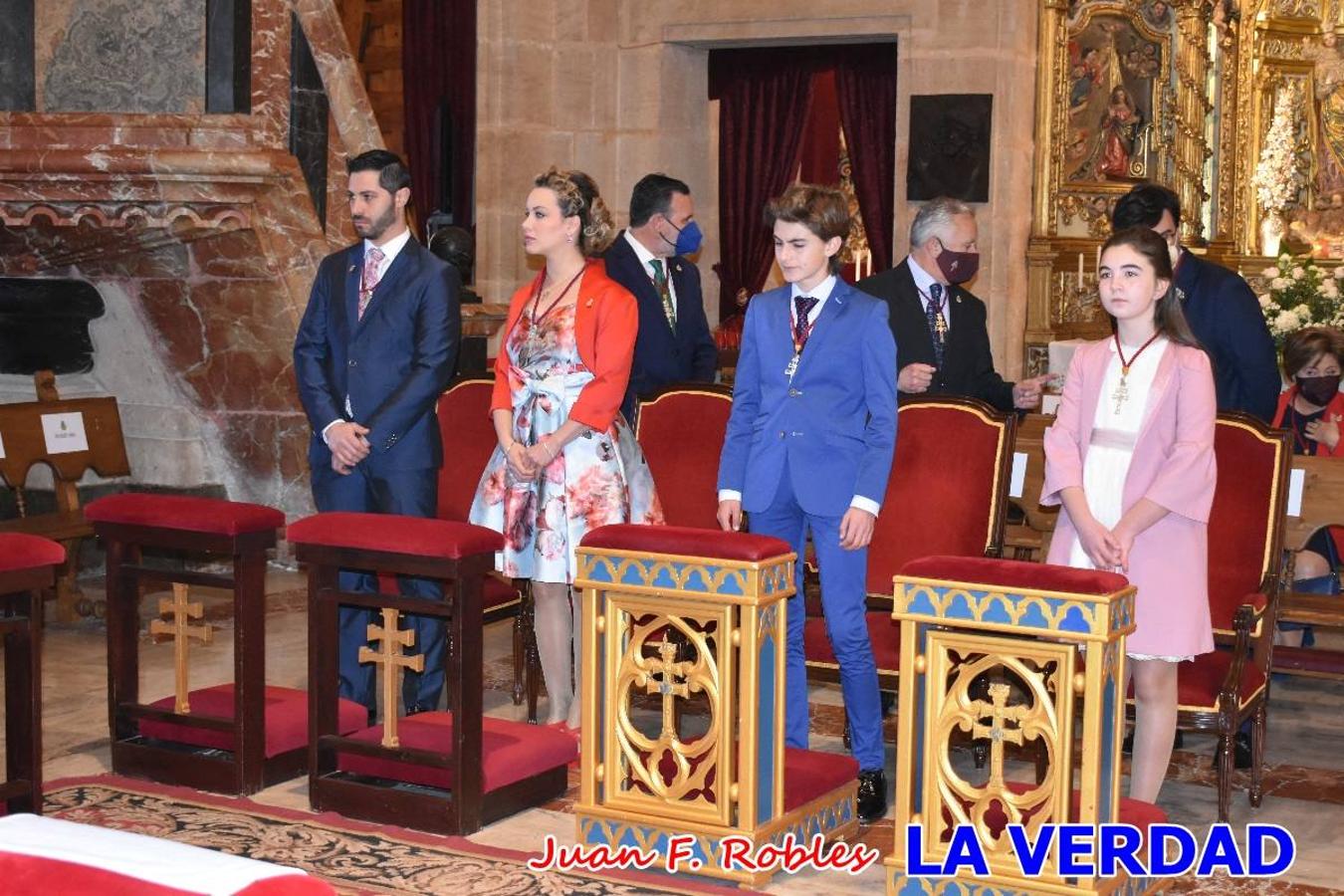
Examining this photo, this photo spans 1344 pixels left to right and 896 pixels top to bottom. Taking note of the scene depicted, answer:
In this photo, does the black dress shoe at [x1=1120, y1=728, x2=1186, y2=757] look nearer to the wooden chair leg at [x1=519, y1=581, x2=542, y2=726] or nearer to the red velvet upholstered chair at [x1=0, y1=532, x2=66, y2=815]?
the wooden chair leg at [x1=519, y1=581, x2=542, y2=726]

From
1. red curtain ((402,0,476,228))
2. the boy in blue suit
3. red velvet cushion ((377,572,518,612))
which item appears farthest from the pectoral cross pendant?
red curtain ((402,0,476,228))

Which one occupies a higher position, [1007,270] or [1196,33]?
[1196,33]

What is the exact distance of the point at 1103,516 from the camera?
171 inches

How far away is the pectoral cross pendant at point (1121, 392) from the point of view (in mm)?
4336

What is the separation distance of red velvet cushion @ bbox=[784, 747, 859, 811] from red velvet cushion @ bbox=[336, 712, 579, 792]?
66 centimetres

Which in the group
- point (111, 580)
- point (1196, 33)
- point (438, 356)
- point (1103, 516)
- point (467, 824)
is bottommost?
point (467, 824)

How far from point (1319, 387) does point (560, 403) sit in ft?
9.58

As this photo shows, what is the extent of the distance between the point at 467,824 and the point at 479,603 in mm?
549

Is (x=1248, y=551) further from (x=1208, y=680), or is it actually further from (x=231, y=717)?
(x=231, y=717)

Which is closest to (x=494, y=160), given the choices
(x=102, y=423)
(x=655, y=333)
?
(x=102, y=423)

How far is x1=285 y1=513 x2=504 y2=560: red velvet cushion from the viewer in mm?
4406

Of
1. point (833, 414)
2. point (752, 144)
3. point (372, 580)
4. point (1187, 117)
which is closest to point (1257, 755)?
point (833, 414)

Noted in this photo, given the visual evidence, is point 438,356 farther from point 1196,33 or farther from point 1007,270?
point 1196,33

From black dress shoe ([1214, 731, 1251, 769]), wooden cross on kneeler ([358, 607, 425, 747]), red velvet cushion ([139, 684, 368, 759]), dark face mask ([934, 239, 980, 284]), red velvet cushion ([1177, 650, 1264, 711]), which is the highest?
dark face mask ([934, 239, 980, 284])
